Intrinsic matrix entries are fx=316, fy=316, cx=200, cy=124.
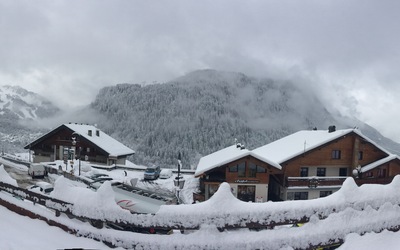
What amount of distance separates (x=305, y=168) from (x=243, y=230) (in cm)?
2963

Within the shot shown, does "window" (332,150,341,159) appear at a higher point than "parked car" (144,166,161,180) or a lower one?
higher

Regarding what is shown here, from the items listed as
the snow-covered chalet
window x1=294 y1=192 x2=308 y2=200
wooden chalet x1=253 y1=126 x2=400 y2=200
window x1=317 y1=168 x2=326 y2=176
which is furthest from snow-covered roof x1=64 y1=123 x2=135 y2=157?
window x1=317 y1=168 x2=326 y2=176

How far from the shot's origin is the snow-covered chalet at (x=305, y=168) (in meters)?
35.1

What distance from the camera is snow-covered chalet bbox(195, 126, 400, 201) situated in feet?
115

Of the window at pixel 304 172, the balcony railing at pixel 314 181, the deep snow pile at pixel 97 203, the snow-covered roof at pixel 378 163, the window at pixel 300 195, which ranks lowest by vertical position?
the window at pixel 300 195

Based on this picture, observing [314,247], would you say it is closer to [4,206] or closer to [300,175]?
[4,206]

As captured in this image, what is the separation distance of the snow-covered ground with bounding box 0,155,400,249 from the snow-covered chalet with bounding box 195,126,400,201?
76.9 ft

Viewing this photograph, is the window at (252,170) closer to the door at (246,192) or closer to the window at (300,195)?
the door at (246,192)

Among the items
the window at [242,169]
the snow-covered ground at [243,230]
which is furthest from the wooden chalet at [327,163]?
the snow-covered ground at [243,230]

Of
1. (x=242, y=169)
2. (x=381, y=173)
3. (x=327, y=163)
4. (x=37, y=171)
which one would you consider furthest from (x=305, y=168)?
(x=37, y=171)

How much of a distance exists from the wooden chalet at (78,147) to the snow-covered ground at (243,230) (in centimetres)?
4304

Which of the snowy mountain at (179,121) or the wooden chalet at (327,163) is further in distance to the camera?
the snowy mountain at (179,121)

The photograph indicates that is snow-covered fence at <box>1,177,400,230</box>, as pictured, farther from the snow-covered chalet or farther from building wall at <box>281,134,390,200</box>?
building wall at <box>281,134,390,200</box>

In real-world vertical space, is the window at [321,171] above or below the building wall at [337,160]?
below
